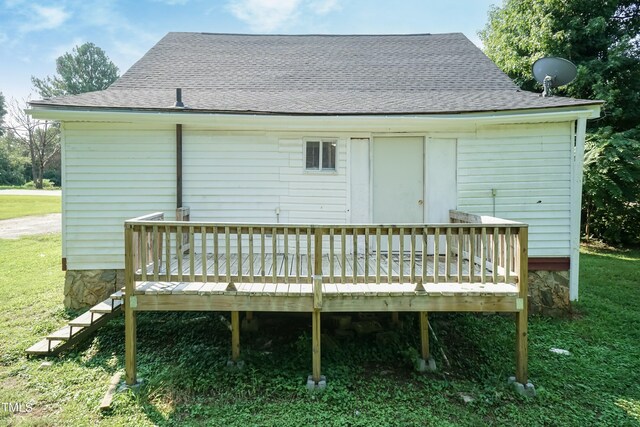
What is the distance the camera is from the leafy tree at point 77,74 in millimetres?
42438

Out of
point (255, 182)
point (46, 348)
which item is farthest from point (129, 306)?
point (255, 182)

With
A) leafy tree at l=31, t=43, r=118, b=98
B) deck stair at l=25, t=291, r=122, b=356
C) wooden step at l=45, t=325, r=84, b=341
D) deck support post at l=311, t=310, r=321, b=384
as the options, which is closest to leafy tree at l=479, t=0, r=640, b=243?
deck support post at l=311, t=310, r=321, b=384

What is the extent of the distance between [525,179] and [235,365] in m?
5.44

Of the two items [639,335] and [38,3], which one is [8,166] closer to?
[38,3]

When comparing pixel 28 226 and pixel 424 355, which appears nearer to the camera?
pixel 424 355

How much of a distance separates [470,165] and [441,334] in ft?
9.33

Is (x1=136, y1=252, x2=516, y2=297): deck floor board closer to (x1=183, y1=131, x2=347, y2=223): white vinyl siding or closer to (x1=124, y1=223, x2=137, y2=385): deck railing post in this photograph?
(x1=124, y1=223, x2=137, y2=385): deck railing post

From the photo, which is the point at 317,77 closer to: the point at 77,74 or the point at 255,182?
the point at 255,182

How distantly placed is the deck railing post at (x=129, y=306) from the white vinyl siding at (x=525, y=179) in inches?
197

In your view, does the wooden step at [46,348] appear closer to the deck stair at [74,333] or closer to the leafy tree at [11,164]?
the deck stair at [74,333]

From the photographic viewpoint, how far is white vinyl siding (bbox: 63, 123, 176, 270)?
5.68m

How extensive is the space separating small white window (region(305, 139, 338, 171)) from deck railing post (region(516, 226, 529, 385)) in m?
3.09

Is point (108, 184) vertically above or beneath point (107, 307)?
above

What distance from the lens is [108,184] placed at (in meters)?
5.75
